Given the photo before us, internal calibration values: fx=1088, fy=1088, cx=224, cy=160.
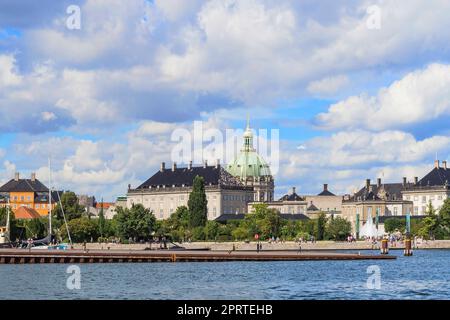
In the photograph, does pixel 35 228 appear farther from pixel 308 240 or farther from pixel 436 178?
pixel 436 178

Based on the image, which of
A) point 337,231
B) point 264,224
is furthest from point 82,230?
point 337,231

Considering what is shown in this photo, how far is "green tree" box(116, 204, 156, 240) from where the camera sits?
139 m

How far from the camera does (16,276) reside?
67.0 m

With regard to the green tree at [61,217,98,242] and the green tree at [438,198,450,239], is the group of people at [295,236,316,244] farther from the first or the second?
the green tree at [61,217,98,242]

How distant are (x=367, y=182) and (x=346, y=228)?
48163mm

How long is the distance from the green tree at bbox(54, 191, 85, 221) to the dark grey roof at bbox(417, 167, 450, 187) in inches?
2468

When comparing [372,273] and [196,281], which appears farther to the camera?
[372,273]

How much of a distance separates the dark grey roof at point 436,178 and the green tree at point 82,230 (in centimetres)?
6923

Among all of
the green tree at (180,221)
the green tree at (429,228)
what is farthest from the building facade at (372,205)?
the green tree at (429,228)

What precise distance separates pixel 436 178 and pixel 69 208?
66.7 metres

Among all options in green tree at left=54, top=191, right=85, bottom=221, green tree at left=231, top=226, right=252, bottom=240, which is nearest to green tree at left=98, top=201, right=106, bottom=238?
green tree at left=54, top=191, right=85, bottom=221

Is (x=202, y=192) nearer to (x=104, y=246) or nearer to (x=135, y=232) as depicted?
(x=135, y=232)
